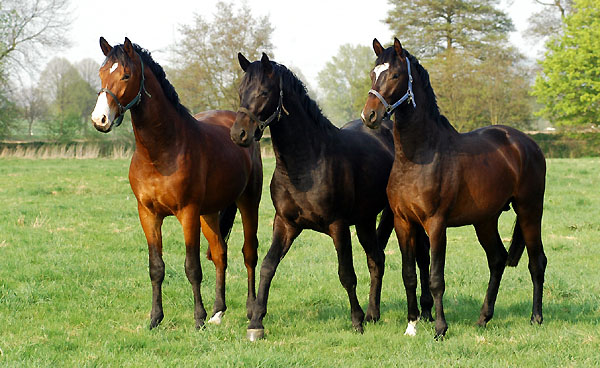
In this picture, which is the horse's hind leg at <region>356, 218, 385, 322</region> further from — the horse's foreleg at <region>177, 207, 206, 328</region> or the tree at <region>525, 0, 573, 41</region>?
the tree at <region>525, 0, 573, 41</region>

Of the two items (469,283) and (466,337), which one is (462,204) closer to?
(466,337)

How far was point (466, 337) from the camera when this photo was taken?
18.0ft

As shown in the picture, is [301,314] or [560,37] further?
[560,37]

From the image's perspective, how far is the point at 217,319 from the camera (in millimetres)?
6191

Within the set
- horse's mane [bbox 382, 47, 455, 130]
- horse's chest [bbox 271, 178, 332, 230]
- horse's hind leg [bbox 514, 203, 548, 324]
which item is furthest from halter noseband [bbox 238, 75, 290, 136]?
horse's hind leg [bbox 514, 203, 548, 324]

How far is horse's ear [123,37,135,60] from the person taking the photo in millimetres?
5324

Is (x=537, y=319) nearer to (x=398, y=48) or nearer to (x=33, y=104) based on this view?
(x=398, y=48)

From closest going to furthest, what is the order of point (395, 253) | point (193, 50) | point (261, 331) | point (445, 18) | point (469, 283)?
point (261, 331)
point (469, 283)
point (395, 253)
point (193, 50)
point (445, 18)

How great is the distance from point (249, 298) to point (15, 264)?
12.7 ft

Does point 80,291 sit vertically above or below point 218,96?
below

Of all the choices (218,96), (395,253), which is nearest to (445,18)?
(218,96)

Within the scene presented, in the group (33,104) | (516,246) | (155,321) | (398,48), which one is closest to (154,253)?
(155,321)

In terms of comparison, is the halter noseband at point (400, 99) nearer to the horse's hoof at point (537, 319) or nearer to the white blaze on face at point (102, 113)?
the white blaze on face at point (102, 113)

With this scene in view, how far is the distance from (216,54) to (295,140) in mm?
33031
